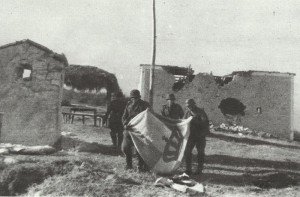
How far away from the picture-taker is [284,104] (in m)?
24.6

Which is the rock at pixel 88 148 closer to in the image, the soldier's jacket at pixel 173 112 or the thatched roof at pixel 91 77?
the soldier's jacket at pixel 173 112

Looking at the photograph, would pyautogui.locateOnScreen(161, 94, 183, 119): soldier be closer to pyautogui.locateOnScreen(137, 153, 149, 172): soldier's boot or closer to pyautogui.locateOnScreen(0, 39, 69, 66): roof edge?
pyautogui.locateOnScreen(137, 153, 149, 172): soldier's boot

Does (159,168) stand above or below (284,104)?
below

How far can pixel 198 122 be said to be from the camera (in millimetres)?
8930

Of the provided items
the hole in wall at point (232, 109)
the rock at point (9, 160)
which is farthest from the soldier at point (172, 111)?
the hole in wall at point (232, 109)

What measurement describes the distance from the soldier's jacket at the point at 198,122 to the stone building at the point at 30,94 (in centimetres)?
463

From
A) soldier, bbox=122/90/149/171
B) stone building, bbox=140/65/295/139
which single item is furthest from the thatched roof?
soldier, bbox=122/90/149/171

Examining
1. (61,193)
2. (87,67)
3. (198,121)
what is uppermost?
(87,67)

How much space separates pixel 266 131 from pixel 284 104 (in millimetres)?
2048

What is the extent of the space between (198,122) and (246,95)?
54.3 ft

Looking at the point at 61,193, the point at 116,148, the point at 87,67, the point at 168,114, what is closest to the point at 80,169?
the point at 61,193

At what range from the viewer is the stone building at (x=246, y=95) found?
24.5 meters

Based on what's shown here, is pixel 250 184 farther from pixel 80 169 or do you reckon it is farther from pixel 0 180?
pixel 0 180

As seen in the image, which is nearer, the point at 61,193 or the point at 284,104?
the point at 61,193
